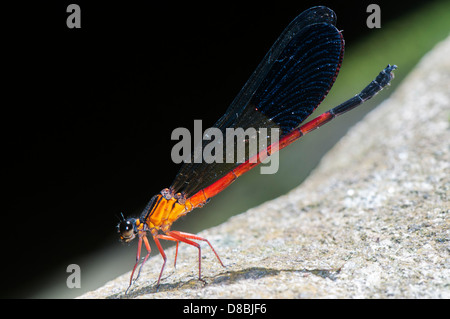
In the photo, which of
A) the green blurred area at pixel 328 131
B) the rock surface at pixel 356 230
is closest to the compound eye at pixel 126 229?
the rock surface at pixel 356 230

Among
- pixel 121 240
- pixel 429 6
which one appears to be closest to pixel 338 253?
pixel 121 240

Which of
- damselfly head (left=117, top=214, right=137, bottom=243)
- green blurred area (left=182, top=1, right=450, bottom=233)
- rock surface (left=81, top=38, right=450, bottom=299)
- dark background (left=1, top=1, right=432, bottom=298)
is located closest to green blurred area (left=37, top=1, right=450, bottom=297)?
green blurred area (left=182, top=1, right=450, bottom=233)

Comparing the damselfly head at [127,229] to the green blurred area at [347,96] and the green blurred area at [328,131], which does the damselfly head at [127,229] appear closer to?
the green blurred area at [328,131]

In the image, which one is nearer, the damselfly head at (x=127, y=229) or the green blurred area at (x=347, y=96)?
the damselfly head at (x=127, y=229)

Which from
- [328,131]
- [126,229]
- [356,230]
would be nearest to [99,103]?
[126,229]

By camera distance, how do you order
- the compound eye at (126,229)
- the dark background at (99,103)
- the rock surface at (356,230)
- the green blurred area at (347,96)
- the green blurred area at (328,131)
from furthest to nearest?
the green blurred area at (347,96) → the green blurred area at (328,131) → the dark background at (99,103) → the compound eye at (126,229) → the rock surface at (356,230)

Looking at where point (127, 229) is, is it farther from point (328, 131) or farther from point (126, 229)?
point (328, 131)
